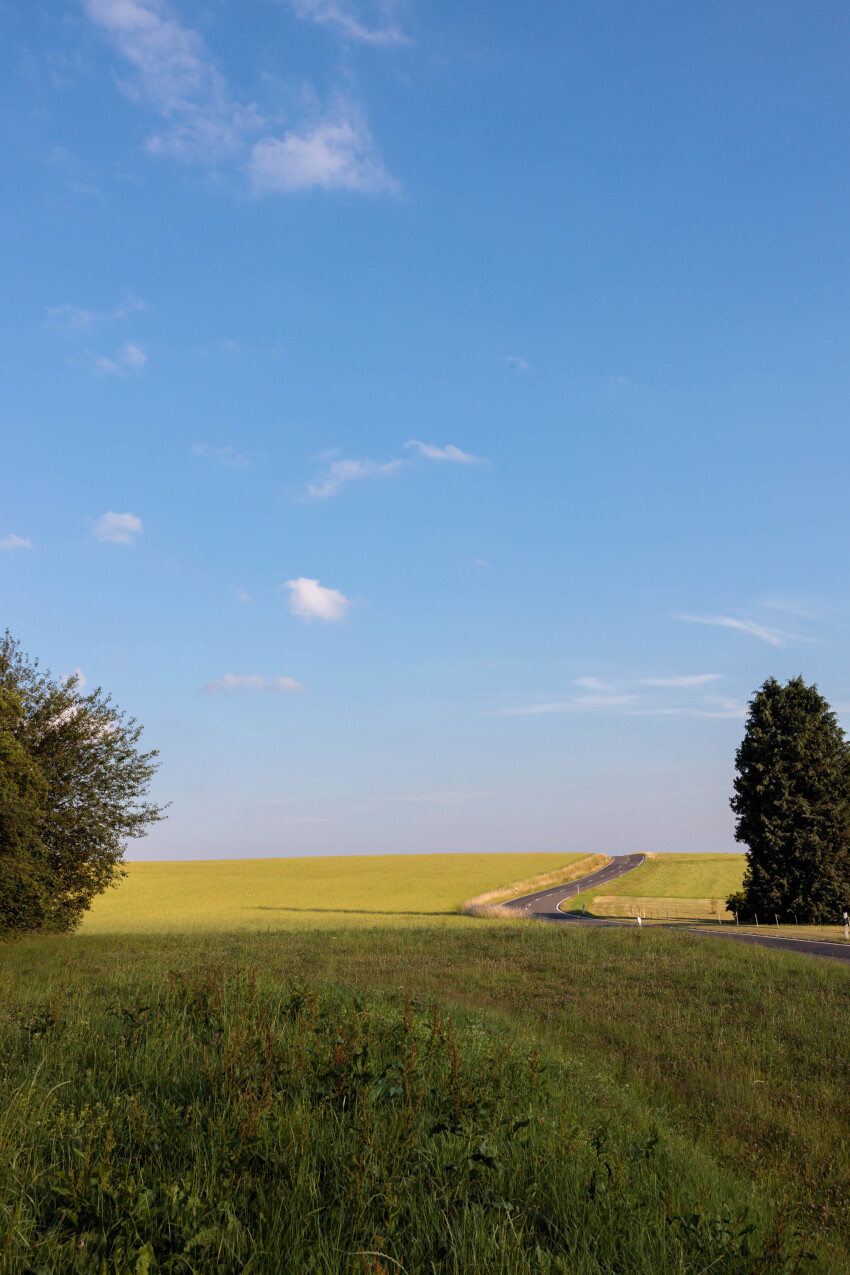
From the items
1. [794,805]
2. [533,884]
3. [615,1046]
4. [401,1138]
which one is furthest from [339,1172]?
[533,884]

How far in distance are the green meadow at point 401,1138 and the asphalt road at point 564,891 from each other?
137 feet

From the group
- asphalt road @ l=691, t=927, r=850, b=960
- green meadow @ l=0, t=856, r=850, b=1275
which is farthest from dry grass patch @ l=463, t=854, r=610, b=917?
green meadow @ l=0, t=856, r=850, b=1275

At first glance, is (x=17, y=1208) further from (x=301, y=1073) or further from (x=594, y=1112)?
(x=594, y=1112)

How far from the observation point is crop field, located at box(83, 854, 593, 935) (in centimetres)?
4231

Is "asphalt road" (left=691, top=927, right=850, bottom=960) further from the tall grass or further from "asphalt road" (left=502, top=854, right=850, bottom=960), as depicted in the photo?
the tall grass

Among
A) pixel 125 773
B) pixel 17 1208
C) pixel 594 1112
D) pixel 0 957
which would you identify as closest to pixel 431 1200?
pixel 17 1208

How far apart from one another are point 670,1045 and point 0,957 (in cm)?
2074

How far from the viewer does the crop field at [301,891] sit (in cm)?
4231

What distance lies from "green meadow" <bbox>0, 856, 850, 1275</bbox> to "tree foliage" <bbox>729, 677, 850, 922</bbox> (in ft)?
106

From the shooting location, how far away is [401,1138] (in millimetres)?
5059

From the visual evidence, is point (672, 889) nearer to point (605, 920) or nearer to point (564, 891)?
point (564, 891)

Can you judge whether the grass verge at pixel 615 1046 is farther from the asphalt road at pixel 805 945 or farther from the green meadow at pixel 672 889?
the green meadow at pixel 672 889

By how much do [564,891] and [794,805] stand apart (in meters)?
37.5

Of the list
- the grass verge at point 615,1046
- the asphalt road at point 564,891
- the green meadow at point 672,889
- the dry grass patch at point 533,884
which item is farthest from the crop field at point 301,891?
the grass verge at point 615,1046
